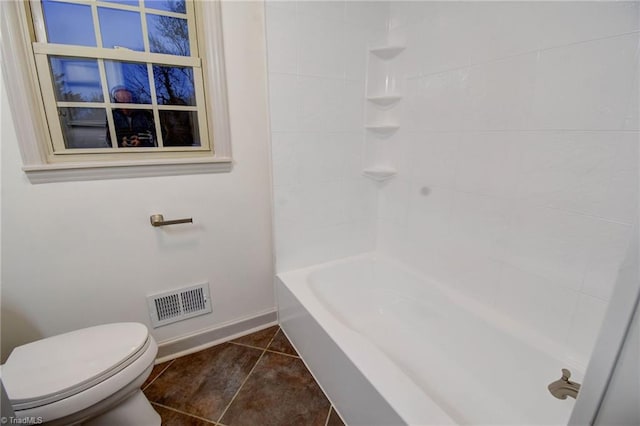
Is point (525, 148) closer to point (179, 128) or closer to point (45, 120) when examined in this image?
point (179, 128)

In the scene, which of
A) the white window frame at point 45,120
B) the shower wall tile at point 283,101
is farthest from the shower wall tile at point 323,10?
the white window frame at point 45,120

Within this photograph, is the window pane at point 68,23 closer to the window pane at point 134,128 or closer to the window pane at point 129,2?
the window pane at point 129,2

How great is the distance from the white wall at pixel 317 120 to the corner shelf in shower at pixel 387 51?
65 mm

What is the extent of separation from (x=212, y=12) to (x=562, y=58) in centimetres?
146

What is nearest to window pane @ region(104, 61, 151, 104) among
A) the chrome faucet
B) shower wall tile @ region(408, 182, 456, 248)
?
shower wall tile @ region(408, 182, 456, 248)

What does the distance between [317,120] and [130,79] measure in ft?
3.01

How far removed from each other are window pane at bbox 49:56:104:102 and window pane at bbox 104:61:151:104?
5 cm

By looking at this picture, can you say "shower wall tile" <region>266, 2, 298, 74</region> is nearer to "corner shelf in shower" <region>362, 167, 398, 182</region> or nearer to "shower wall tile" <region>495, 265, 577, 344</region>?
"corner shelf in shower" <region>362, 167, 398, 182</region>

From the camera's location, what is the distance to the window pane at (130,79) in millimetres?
1234

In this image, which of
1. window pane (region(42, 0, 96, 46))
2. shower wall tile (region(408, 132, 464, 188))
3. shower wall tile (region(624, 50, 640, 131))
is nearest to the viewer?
shower wall tile (region(624, 50, 640, 131))

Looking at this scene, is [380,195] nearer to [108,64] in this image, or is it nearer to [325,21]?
[325,21]

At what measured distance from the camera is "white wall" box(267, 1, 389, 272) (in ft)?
4.87

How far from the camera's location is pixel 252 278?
5.76 feet

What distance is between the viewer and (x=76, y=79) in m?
1.19
